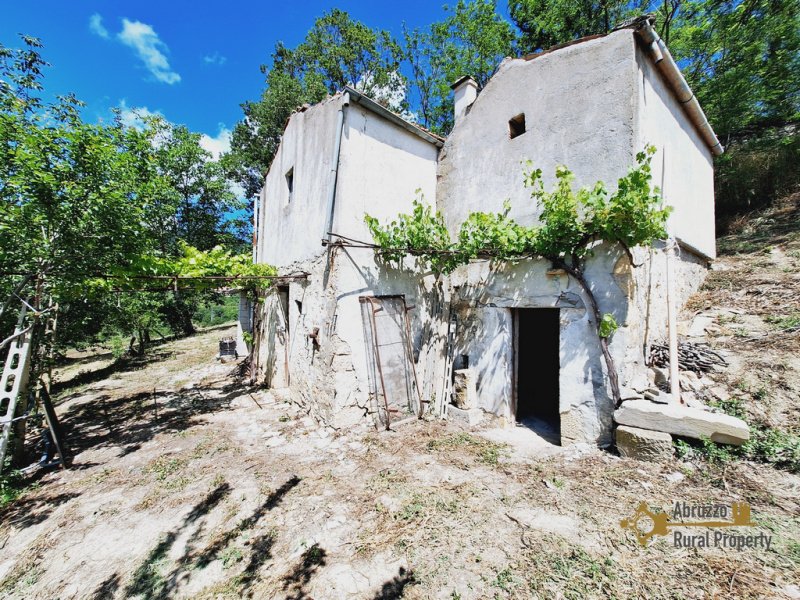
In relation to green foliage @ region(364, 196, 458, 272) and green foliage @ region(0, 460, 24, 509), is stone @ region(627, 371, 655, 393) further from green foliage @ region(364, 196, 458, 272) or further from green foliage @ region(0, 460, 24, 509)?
green foliage @ region(0, 460, 24, 509)

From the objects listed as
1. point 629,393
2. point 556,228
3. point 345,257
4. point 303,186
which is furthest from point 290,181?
point 629,393

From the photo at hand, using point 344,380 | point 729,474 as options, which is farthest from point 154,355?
point 729,474

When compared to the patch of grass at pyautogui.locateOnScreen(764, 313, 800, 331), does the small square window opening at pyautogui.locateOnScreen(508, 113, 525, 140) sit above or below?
above

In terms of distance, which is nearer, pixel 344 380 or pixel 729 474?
pixel 729 474

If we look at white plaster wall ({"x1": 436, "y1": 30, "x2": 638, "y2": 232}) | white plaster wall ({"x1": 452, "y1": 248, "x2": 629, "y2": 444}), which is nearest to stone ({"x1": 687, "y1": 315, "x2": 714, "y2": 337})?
white plaster wall ({"x1": 452, "y1": 248, "x2": 629, "y2": 444})

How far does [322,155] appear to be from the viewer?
6.04 meters

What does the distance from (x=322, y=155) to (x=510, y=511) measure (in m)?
6.47

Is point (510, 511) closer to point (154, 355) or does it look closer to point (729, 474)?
point (729, 474)

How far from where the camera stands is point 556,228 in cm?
464

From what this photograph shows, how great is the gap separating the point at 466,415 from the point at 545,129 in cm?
532

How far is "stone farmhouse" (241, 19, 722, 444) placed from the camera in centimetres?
464

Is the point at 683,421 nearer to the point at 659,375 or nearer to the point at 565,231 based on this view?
the point at 659,375

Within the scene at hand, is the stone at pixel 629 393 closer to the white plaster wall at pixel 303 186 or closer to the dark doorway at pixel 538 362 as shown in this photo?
the dark doorway at pixel 538 362

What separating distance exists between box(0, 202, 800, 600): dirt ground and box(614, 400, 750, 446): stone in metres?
0.34
